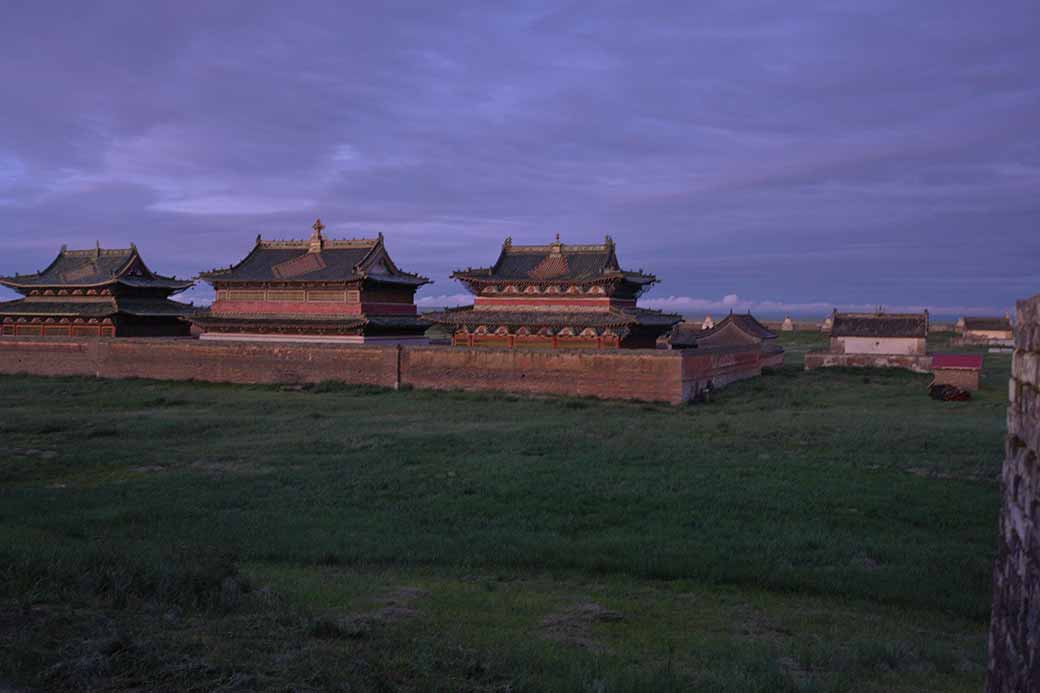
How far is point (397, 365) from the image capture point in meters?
37.3

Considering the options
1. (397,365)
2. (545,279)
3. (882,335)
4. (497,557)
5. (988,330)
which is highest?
(545,279)

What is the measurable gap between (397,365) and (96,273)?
21142 millimetres

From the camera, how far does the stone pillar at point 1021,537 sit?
529 centimetres

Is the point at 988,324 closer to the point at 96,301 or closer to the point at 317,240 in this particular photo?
the point at 317,240

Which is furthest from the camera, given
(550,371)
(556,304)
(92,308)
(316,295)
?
(92,308)

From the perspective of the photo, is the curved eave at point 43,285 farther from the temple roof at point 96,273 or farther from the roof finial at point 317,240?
the roof finial at point 317,240

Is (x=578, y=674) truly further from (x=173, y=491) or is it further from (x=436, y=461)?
(x=436, y=461)

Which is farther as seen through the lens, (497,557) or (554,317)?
(554,317)

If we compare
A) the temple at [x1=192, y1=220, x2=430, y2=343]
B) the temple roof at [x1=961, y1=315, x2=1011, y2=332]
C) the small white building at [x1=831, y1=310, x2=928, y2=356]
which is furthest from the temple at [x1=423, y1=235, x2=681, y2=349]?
the temple roof at [x1=961, y1=315, x2=1011, y2=332]

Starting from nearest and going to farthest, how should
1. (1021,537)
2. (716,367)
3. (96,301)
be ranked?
(1021,537), (716,367), (96,301)

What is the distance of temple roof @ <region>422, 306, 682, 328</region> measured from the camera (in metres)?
36.0

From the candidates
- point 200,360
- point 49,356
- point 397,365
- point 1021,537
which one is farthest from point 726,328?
point 1021,537

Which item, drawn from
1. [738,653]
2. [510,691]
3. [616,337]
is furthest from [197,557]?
[616,337]

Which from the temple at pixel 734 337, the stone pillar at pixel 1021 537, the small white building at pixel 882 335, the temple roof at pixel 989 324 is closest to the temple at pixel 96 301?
the temple at pixel 734 337
